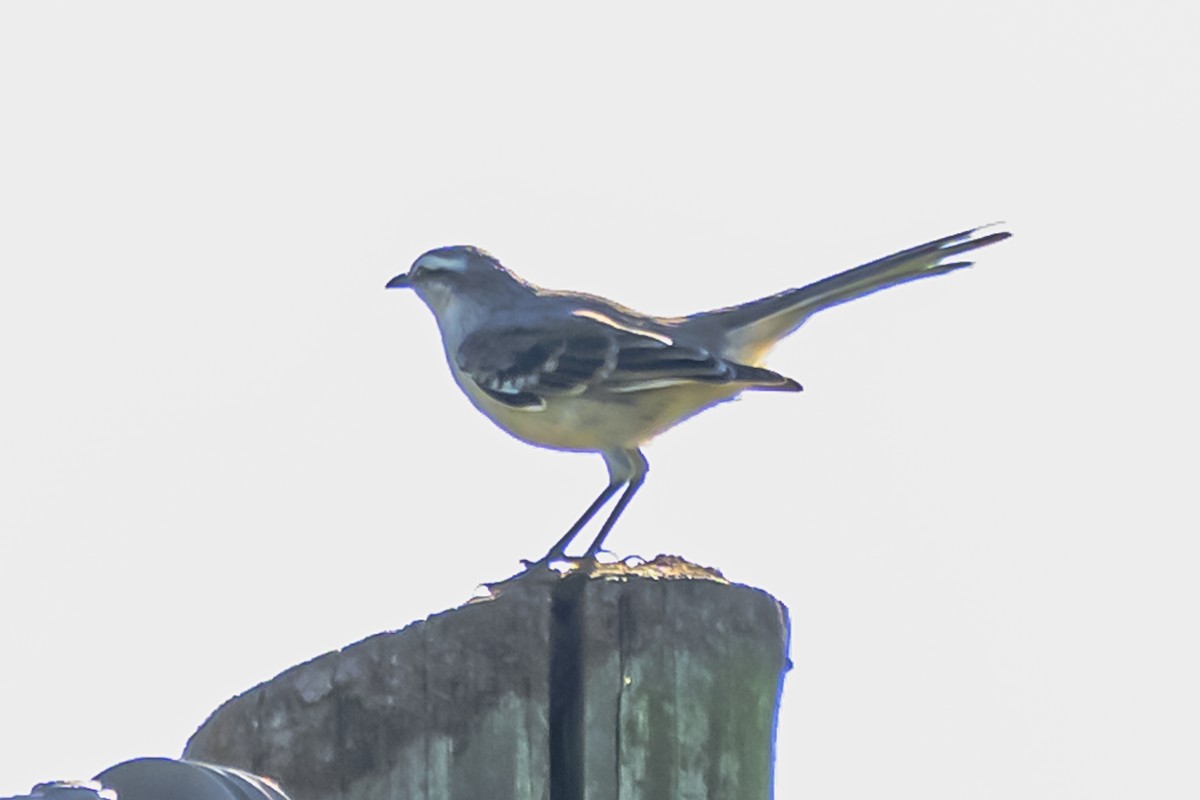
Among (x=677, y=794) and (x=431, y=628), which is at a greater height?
(x=431, y=628)

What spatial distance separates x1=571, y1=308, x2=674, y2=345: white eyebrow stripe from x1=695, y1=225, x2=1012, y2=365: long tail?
269mm

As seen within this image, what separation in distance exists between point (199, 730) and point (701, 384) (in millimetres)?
4008

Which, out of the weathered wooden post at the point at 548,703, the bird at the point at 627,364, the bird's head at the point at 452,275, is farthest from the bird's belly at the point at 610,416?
the weathered wooden post at the point at 548,703

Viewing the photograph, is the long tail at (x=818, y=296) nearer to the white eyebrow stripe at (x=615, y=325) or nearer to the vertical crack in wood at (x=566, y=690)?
the white eyebrow stripe at (x=615, y=325)

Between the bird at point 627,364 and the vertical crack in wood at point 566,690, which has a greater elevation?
the bird at point 627,364

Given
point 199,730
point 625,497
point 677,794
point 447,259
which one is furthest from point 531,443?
point 677,794

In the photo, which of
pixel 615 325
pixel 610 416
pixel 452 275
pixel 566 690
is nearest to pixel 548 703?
pixel 566 690

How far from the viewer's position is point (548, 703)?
15.2ft

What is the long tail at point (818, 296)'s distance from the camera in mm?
8773

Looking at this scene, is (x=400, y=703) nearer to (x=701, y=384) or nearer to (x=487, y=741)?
(x=487, y=741)

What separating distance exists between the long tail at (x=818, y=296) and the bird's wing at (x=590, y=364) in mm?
326

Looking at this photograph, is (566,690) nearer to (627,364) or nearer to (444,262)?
(627,364)

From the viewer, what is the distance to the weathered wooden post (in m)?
4.52

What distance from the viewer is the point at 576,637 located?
470 cm
